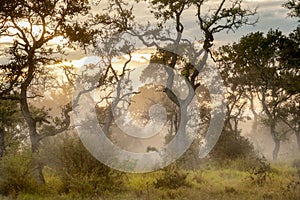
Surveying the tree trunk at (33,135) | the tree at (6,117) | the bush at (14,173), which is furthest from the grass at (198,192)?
the tree at (6,117)

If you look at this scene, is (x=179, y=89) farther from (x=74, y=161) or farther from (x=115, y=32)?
(x=74, y=161)

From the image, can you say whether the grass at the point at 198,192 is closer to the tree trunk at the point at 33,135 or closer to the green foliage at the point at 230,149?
the tree trunk at the point at 33,135

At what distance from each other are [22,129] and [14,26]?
2732 cm

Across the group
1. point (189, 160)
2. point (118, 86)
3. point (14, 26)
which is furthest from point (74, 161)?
point (189, 160)

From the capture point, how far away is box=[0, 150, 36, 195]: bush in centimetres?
1970

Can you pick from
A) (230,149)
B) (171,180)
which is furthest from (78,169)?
(230,149)

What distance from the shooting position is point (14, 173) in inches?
779

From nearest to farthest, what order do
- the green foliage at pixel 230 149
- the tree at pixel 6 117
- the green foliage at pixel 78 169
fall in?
the green foliage at pixel 78 169
the tree at pixel 6 117
the green foliage at pixel 230 149

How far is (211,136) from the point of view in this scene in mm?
45375

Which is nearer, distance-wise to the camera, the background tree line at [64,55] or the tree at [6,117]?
the background tree line at [64,55]

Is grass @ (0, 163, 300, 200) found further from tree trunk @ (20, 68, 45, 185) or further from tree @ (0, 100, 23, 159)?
tree @ (0, 100, 23, 159)

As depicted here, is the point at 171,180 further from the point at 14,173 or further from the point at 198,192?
the point at 14,173

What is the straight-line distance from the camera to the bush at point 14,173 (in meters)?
19.7

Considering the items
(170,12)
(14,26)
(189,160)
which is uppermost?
(170,12)
